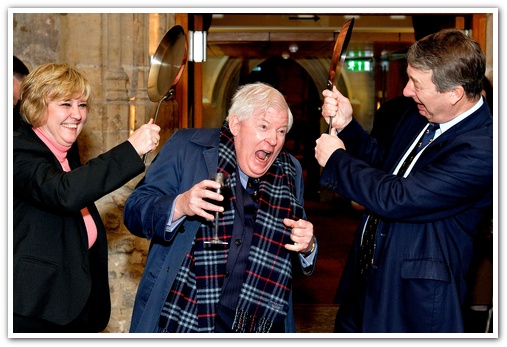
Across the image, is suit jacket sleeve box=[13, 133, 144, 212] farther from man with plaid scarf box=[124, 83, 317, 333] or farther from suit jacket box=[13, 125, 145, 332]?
man with plaid scarf box=[124, 83, 317, 333]

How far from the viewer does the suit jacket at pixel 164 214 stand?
299 cm

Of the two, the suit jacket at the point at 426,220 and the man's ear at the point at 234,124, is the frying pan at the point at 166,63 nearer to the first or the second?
the man's ear at the point at 234,124

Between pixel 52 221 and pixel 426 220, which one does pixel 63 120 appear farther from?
pixel 426 220

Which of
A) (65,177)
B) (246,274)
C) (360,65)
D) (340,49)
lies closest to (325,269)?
(340,49)

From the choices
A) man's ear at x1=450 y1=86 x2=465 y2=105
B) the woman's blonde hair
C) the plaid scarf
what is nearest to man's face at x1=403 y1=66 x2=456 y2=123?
man's ear at x1=450 y1=86 x2=465 y2=105

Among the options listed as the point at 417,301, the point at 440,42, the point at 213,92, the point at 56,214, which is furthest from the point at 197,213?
the point at 213,92

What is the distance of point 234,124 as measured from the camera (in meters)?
3.19

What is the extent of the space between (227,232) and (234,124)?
459mm

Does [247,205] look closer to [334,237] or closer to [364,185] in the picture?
[364,185]

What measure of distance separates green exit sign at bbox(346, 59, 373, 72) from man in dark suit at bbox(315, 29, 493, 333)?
13946mm

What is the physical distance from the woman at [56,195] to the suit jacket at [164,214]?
0.46ft

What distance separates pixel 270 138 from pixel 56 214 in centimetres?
87

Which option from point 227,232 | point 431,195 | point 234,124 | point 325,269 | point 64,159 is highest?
point 234,124

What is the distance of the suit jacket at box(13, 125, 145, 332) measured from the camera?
9.22ft
